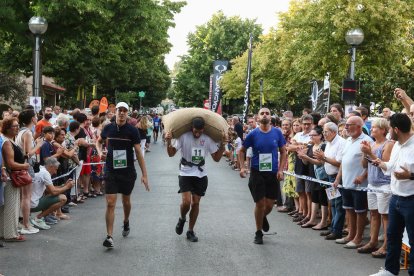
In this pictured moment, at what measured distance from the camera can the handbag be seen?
9633 millimetres

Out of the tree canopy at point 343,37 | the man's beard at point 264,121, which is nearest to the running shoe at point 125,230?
the man's beard at point 264,121

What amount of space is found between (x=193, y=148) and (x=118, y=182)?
1.21 m

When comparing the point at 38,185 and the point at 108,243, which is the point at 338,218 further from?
the point at 38,185

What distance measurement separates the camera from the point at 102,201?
14.5 m

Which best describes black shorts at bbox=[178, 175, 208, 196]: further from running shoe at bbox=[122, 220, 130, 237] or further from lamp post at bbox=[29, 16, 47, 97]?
lamp post at bbox=[29, 16, 47, 97]

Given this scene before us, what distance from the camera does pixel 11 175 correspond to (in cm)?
962

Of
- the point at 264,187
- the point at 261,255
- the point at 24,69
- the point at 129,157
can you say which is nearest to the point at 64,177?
the point at 129,157

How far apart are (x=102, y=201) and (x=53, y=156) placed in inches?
117

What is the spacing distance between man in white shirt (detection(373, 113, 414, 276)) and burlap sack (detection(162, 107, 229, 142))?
3.11 meters

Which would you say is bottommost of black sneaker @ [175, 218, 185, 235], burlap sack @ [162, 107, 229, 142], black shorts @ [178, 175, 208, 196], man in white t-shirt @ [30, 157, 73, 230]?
black sneaker @ [175, 218, 185, 235]

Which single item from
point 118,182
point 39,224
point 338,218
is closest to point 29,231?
point 39,224

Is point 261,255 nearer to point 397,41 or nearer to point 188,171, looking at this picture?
point 188,171

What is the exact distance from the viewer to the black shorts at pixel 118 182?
9.41m

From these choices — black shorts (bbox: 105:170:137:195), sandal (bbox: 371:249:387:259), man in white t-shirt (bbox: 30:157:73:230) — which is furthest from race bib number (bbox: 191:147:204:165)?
sandal (bbox: 371:249:387:259)
